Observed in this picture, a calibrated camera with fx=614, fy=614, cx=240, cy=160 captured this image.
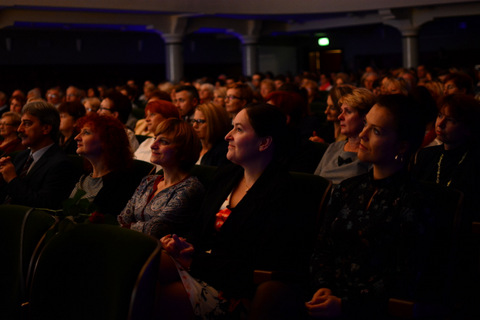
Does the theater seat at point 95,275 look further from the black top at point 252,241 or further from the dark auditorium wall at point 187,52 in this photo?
the dark auditorium wall at point 187,52

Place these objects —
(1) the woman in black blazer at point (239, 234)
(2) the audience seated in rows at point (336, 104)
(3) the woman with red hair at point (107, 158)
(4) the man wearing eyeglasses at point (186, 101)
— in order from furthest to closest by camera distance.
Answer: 1. (4) the man wearing eyeglasses at point (186, 101)
2. (2) the audience seated in rows at point (336, 104)
3. (3) the woman with red hair at point (107, 158)
4. (1) the woman in black blazer at point (239, 234)

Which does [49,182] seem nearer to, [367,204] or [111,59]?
[367,204]

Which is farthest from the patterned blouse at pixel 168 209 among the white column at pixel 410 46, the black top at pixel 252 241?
the white column at pixel 410 46

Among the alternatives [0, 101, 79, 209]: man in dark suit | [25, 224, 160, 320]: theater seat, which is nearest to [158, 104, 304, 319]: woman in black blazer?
[25, 224, 160, 320]: theater seat

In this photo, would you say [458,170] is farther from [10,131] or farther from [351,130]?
[10,131]

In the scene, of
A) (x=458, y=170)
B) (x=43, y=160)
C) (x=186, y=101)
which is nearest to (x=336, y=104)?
(x=458, y=170)

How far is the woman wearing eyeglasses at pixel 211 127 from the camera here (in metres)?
4.15

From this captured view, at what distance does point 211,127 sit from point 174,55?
12.6 meters

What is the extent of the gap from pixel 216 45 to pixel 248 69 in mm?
3681

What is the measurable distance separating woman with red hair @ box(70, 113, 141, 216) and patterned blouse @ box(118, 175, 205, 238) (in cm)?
31

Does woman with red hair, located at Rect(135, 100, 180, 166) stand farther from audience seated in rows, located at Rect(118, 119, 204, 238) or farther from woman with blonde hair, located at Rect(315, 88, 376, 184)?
woman with blonde hair, located at Rect(315, 88, 376, 184)

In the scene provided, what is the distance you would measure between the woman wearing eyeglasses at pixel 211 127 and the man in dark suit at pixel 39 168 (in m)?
0.89

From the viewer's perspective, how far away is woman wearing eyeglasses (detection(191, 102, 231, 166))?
415cm

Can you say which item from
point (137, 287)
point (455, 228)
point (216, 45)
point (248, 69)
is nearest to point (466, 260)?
point (455, 228)
